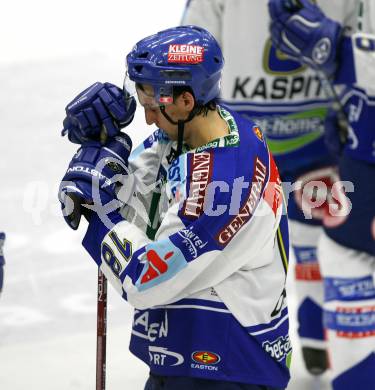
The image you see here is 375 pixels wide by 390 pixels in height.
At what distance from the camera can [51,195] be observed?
14.4ft

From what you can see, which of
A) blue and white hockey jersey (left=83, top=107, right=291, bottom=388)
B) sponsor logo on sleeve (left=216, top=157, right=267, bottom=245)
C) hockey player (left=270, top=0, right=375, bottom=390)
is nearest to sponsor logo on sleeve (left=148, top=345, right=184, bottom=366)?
blue and white hockey jersey (left=83, top=107, right=291, bottom=388)

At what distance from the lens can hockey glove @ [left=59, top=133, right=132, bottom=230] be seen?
215 centimetres

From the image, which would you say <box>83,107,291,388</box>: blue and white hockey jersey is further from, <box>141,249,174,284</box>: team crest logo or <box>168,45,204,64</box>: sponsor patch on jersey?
<box>168,45,204,64</box>: sponsor patch on jersey

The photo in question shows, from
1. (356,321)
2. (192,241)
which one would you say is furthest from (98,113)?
(356,321)

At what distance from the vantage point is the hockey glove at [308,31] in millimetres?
3121

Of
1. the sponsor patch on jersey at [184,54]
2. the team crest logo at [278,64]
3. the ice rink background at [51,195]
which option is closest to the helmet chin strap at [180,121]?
the sponsor patch on jersey at [184,54]

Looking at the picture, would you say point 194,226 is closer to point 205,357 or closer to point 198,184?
point 198,184

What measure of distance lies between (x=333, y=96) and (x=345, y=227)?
1.40 ft

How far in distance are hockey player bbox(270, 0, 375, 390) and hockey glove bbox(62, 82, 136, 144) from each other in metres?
0.99

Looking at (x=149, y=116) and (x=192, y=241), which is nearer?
(x=192, y=241)

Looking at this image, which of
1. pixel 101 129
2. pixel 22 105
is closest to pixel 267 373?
pixel 101 129

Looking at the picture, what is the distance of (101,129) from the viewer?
7.31 feet

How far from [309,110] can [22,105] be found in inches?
82.2

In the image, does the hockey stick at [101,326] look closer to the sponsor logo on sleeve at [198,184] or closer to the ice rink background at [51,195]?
the sponsor logo on sleeve at [198,184]
